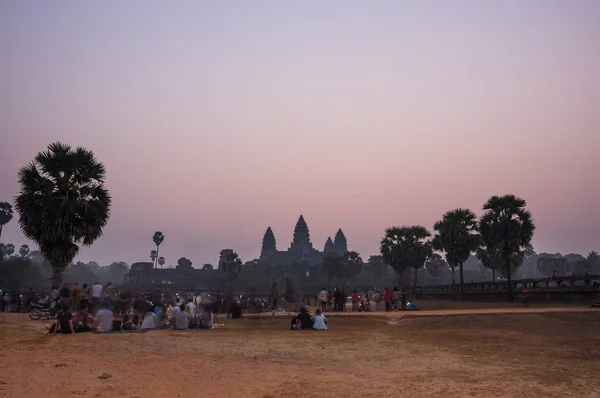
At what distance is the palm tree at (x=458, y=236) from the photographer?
185ft

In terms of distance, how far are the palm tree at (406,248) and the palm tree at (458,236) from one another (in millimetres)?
6556

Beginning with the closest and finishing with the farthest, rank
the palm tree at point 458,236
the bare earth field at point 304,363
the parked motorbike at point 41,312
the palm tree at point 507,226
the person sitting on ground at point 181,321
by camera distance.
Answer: the bare earth field at point 304,363, the person sitting on ground at point 181,321, the parked motorbike at point 41,312, the palm tree at point 507,226, the palm tree at point 458,236

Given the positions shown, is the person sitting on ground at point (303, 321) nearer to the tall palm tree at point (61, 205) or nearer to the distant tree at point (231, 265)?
the tall palm tree at point (61, 205)

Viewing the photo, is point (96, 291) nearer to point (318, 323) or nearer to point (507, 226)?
point (318, 323)

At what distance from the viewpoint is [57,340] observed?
46.9 ft

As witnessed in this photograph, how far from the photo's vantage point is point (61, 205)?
22.1 m

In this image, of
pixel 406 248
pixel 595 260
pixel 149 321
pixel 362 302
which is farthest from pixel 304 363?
pixel 595 260

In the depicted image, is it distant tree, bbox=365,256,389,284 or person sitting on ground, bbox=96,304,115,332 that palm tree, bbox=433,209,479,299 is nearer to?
person sitting on ground, bbox=96,304,115,332

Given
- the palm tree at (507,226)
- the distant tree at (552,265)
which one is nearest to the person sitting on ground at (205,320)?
the palm tree at (507,226)

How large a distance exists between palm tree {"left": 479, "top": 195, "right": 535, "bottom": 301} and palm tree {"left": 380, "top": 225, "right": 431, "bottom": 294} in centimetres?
1675

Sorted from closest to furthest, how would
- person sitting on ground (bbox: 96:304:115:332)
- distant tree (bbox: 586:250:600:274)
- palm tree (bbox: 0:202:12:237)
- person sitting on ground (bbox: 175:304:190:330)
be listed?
person sitting on ground (bbox: 96:304:115:332)
person sitting on ground (bbox: 175:304:190:330)
palm tree (bbox: 0:202:12:237)
distant tree (bbox: 586:250:600:274)

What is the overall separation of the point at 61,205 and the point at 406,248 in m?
51.1

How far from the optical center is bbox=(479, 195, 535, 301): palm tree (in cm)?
4678

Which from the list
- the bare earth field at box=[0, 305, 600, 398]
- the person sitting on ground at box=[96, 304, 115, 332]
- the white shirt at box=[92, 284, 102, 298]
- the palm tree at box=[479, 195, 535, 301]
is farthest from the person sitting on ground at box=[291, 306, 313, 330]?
the palm tree at box=[479, 195, 535, 301]
